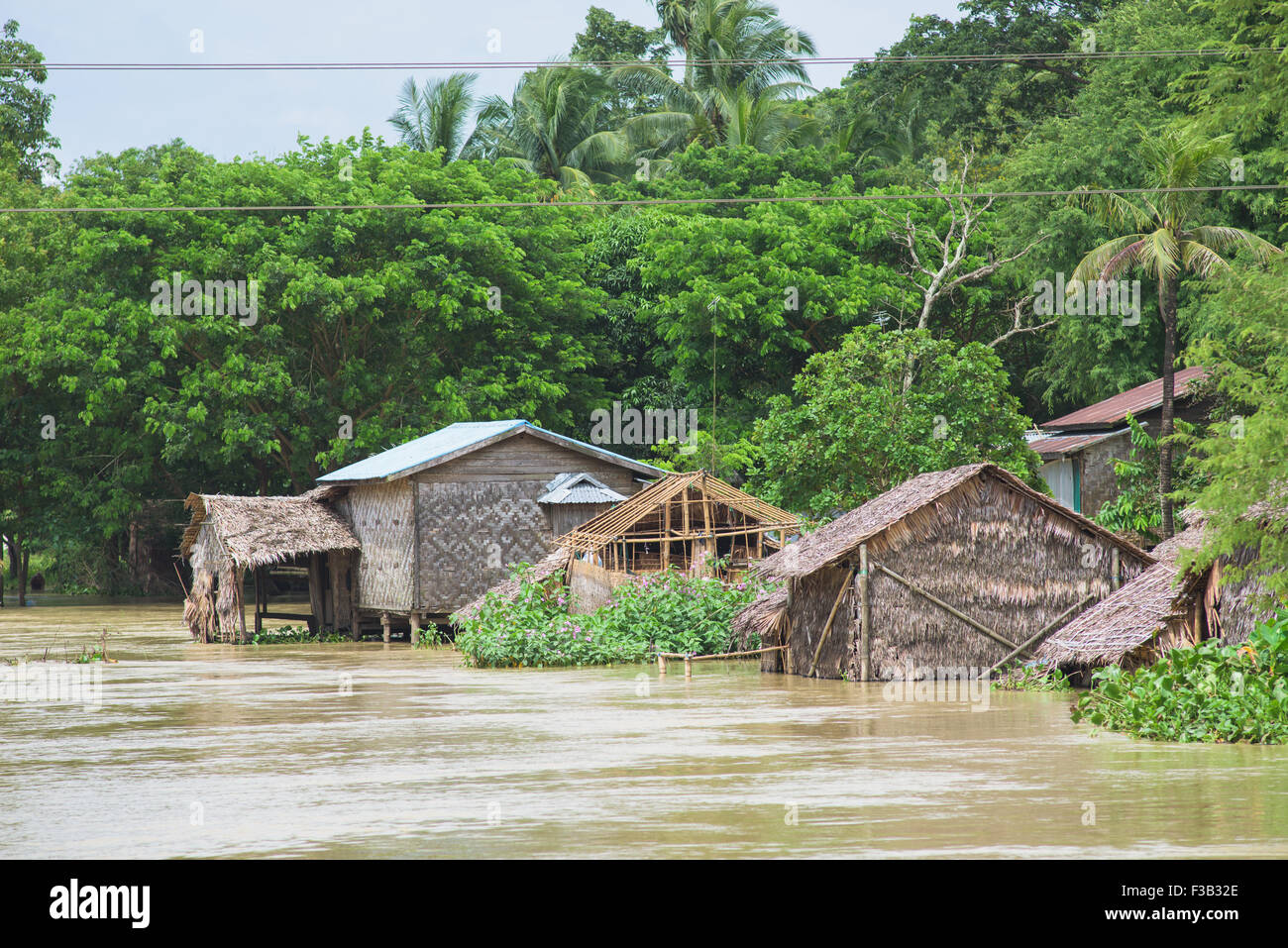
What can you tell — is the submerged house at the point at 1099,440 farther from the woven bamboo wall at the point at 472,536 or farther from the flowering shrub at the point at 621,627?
the woven bamboo wall at the point at 472,536

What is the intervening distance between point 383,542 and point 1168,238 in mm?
15776

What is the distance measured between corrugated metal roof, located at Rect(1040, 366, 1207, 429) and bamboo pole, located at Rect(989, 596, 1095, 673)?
396 inches

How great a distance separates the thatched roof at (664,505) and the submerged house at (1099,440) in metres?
8.11

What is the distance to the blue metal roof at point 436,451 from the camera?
29.9 m

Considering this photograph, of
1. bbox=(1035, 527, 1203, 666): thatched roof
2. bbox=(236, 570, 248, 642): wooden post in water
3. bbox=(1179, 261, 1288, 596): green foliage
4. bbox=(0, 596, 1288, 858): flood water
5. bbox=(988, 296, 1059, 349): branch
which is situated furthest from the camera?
bbox=(988, 296, 1059, 349): branch

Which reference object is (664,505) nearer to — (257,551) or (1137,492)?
(257,551)

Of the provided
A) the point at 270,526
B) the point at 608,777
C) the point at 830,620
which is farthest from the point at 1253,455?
the point at 270,526

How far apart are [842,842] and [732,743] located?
5.14 m

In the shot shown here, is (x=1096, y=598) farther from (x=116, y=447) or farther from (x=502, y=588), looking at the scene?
(x=116, y=447)

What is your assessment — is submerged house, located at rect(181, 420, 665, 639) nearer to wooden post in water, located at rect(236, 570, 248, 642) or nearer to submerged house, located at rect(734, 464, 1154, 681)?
wooden post in water, located at rect(236, 570, 248, 642)

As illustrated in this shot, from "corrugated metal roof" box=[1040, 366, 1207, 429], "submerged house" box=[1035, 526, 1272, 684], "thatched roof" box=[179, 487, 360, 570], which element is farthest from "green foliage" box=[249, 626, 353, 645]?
"submerged house" box=[1035, 526, 1272, 684]

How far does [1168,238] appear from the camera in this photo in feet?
90.7

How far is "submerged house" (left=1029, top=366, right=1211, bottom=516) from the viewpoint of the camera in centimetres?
3136

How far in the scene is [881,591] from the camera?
66.2ft
